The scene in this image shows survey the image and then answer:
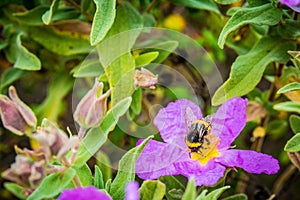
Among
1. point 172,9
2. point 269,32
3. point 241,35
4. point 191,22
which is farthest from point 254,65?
point 191,22

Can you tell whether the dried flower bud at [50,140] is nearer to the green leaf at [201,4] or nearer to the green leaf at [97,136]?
the green leaf at [97,136]

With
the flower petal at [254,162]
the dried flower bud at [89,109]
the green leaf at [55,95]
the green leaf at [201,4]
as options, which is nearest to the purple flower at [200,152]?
the flower petal at [254,162]

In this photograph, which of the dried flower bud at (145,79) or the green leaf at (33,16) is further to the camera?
the green leaf at (33,16)

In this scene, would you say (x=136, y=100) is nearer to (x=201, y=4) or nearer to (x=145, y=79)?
(x=145, y=79)

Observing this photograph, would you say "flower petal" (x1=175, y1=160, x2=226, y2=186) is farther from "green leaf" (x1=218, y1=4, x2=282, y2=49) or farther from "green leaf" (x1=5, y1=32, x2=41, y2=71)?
"green leaf" (x1=5, y1=32, x2=41, y2=71)

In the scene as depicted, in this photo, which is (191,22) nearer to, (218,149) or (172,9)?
(172,9)
